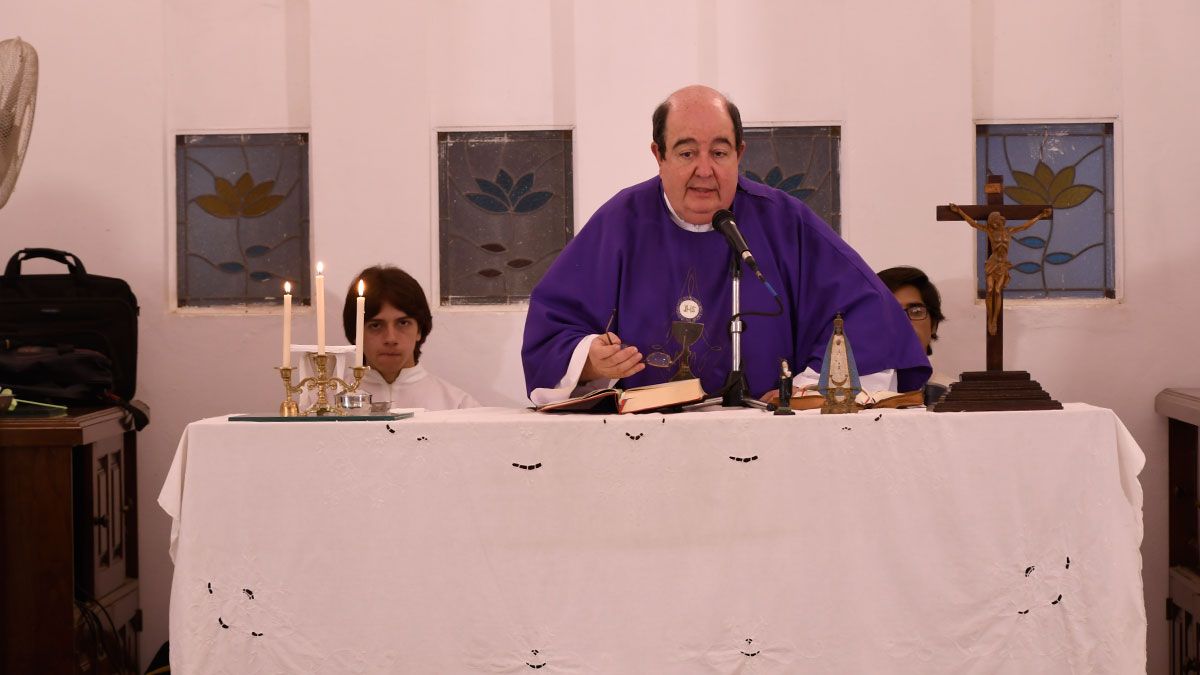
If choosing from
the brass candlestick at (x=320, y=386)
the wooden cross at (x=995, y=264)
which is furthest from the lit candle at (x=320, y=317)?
the wooden cross at (x=995, y=264)

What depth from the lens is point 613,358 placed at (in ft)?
10.5

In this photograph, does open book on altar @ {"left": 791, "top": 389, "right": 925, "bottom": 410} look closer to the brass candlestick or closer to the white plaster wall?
the brass candlestick

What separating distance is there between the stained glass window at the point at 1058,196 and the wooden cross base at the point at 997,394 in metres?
2.70

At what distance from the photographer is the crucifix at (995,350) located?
116 inches

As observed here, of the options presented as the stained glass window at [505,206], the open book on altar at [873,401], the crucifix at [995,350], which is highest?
the stained glass window at [505,206]

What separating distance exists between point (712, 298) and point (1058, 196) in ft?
8.88

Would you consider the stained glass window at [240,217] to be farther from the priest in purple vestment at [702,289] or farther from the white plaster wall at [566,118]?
the priest in purple vestment at [702,289]

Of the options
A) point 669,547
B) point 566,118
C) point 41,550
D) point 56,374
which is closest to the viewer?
point 669,547

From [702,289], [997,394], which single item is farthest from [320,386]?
[997,394]

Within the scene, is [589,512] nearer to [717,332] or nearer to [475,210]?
[717,332]

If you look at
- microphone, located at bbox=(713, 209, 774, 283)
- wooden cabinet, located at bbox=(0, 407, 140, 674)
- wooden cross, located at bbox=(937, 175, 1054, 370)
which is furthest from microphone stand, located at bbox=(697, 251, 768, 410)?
wooden cabinet, located at bbox=(0, 407, 140, 674)

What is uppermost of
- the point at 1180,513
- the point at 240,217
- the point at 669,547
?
the point at 240,217

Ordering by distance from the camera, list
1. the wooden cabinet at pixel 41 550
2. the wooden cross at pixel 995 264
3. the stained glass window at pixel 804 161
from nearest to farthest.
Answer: the wooden cross at pixel 995 264 < the wooden cabinet at pixel 41 550 < the stained glass window at pixel 804 161

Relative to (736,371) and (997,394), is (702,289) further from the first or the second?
(997,394)
